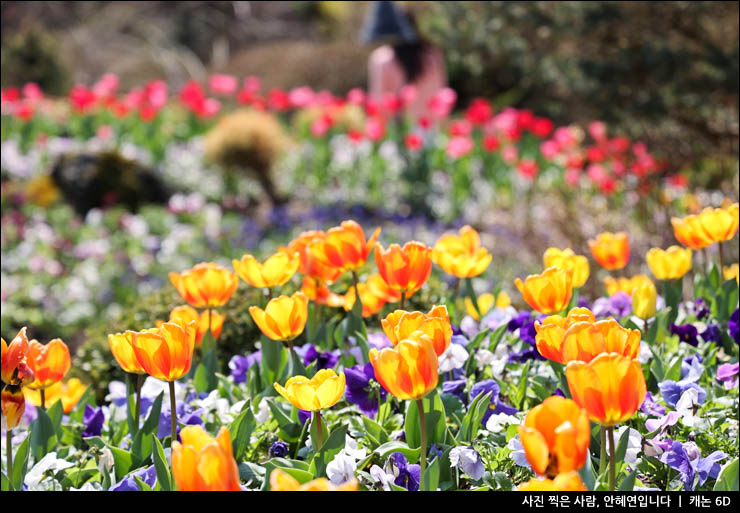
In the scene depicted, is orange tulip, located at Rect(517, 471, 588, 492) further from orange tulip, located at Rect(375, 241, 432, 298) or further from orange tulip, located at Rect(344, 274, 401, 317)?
orange tulip, located at Rect(344, 274, 401, 317)

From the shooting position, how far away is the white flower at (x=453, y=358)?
1.77m

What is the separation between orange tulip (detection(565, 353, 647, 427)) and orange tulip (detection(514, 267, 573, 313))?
633 mm

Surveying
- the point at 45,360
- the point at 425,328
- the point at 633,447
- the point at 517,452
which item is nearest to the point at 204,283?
the point at 45,360

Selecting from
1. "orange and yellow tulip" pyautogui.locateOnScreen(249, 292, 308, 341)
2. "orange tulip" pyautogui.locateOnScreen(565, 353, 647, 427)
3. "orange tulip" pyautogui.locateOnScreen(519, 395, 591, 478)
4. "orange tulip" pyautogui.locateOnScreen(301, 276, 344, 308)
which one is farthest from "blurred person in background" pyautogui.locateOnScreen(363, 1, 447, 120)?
"orange tulip" pyautogui.locateOnScreen(519, 395, 591, 478)

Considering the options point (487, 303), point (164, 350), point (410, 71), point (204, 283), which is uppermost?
point (164, 350)

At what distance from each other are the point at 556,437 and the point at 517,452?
0.42 meters

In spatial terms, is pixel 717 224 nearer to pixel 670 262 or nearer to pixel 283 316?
pixel 670 262

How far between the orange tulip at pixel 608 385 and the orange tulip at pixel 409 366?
8.3 inches

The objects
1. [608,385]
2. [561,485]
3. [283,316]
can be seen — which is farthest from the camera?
[283,316]

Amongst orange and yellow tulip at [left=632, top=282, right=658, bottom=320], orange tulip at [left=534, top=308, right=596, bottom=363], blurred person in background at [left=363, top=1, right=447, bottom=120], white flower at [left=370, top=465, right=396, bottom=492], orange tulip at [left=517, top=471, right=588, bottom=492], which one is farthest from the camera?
blurred person in background at [left=363, top=1, right=447, bottom=120]

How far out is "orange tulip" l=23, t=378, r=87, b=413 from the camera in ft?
6.66

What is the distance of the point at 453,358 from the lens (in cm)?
177
